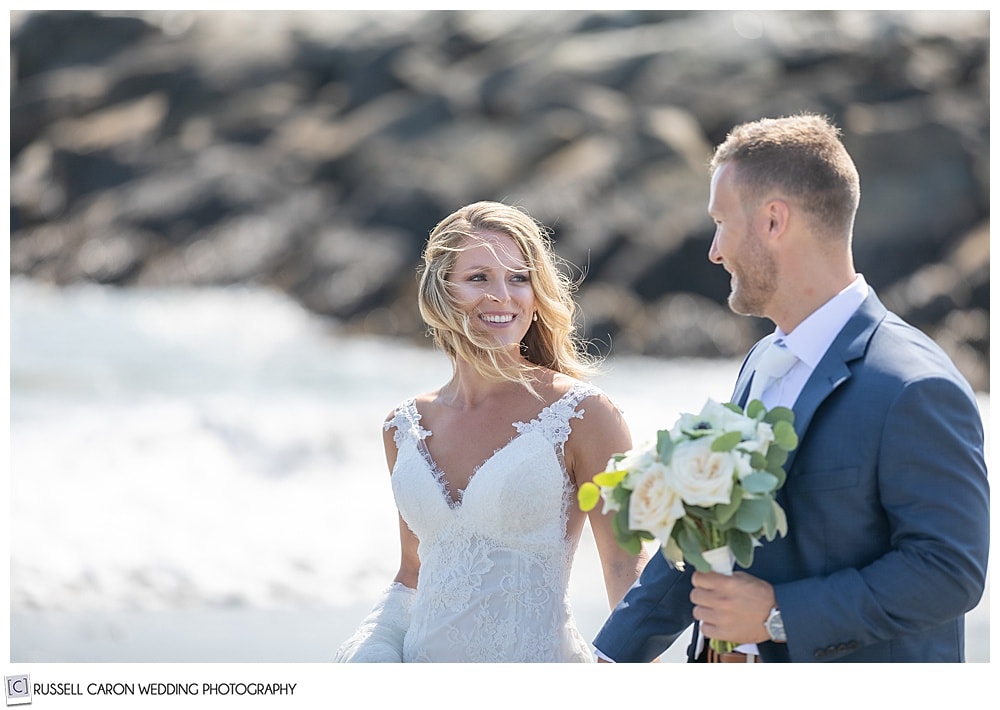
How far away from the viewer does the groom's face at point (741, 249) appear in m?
2.51

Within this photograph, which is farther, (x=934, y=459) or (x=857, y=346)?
(x=857, y=346)

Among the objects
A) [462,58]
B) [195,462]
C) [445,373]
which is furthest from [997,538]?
[462,58]

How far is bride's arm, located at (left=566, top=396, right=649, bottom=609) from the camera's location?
123 inches

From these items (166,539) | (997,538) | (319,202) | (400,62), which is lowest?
(166,539)

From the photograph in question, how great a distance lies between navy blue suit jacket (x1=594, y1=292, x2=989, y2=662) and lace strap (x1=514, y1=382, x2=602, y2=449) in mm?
774

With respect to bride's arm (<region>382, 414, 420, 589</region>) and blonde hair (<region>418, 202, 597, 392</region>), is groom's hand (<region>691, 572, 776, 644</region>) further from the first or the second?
bride's arm (<region>382, 414, 420, 589</region>)

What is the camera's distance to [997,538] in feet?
20.2

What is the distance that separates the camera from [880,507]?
7.73 ft

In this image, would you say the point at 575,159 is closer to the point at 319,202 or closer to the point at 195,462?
the point at 319,202

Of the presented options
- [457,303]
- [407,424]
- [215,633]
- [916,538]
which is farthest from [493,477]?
[215,633]

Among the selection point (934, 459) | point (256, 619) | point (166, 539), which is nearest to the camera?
point (934, 459)

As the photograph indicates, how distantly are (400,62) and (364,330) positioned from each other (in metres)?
4.33
